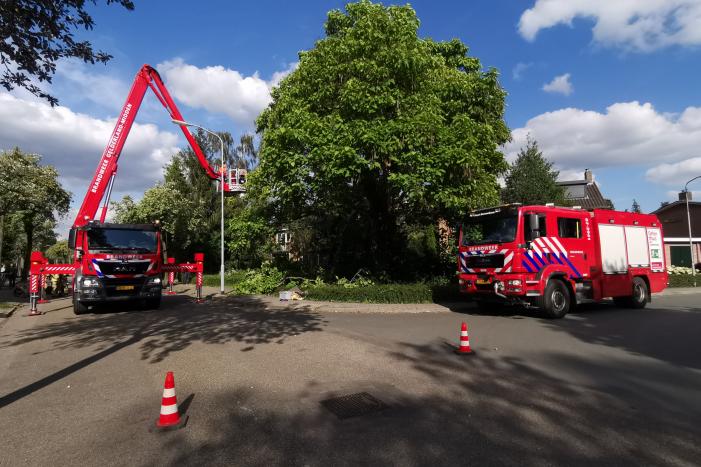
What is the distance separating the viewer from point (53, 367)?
6.60 metres

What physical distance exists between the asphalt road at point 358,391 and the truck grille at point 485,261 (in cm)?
203

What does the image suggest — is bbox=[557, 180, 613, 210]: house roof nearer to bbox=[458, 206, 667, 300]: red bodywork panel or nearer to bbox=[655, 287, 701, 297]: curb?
bbox=[655, 287, 701, 297]: curb

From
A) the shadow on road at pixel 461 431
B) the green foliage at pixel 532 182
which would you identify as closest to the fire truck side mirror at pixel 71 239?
the shadow on road at pixel 461 431

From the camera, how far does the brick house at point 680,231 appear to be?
38219mm

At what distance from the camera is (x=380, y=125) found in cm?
1278

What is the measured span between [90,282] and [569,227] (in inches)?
555

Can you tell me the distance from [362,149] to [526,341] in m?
7.53

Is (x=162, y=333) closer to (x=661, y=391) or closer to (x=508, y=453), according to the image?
(x=508, y=453)

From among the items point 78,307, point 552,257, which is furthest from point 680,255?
point 78,307

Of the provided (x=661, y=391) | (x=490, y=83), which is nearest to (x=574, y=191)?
(x=490, y=83)

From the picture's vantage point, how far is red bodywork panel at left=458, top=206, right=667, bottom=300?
1096cm

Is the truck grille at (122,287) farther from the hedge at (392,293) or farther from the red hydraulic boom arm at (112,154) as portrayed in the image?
the hedge at (392,293)

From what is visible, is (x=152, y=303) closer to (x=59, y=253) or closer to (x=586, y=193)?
(x=586, y=193)

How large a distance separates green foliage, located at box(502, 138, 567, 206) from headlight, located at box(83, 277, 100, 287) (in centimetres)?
2271
